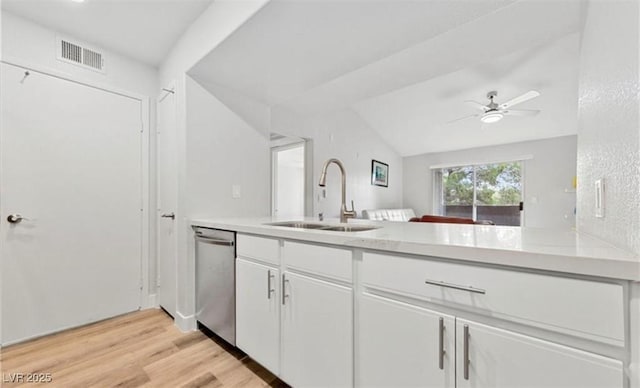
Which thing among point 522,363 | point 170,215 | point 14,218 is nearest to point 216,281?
point 170,215

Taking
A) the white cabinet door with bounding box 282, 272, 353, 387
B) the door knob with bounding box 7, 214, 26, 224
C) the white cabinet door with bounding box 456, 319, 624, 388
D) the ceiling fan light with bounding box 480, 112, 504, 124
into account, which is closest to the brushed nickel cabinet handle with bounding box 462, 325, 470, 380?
the white cabinet door with bounding box 456, 319, 624, 388

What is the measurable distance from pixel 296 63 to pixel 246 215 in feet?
4.64

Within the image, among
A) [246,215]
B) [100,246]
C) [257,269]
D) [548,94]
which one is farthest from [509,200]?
[100,246]

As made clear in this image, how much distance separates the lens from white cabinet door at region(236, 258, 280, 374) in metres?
1.45

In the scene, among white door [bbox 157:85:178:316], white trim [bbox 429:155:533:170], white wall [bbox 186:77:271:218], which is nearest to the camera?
white wall [bbox 186:77:271:218]

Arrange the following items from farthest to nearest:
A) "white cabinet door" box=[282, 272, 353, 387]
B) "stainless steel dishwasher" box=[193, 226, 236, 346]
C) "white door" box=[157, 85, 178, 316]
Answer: "white door" box=[157, 85, 178, 316]
"stainless steel dishwasher" box=[193, 226, 236, 346]
"white cabinet door" box=[282, 272, 353, 387]

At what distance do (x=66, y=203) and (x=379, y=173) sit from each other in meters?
5.03

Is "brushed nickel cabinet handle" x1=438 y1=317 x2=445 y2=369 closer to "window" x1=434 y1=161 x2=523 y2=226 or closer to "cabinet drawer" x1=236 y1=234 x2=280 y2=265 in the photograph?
"cabinet drawer" x1=236 y1=234 x2=280 y2=265

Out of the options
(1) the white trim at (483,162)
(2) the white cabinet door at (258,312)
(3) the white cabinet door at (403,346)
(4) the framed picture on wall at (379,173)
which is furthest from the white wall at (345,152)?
(3) the white cabinet door at (403,346)

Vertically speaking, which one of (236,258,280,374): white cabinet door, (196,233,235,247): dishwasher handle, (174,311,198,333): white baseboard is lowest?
(174,311,198,333): white baseboard

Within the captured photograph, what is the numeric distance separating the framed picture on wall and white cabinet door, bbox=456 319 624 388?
4.89 m

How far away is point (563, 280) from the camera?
2.24 ft

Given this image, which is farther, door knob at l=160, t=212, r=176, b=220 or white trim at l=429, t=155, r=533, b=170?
white trim at l=429, t=155, r=533, b=170

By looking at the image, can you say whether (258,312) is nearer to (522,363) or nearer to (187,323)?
(187,323)
